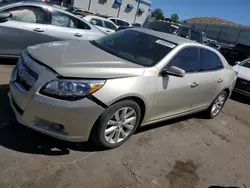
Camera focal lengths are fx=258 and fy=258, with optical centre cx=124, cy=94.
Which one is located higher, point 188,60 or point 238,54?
point 188,60

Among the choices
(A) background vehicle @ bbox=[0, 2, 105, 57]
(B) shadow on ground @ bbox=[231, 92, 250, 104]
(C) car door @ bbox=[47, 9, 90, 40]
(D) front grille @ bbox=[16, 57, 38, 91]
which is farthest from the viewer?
(B) shadow on ground @ bbox=[231, 92, 250, 104]

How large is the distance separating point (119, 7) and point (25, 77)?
125 feet

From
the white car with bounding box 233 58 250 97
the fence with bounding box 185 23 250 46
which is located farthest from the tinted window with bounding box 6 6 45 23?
the fence with bounding box 185 23 250 46

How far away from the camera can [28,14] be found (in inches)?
224

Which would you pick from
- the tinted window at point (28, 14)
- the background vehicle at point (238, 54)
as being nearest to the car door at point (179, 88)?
the tinted window at point (28, 14)

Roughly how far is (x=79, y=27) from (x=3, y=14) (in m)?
1.94

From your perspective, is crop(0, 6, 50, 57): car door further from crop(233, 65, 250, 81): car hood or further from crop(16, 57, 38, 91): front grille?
crop(233, 65, 250, 81): car hood

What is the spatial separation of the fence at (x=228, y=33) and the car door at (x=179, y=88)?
33612 millimetres

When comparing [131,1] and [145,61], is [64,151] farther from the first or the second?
[131,1]

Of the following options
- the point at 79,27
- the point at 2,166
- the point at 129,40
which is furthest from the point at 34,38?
the point at 2,166

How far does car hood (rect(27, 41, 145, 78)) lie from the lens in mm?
2873

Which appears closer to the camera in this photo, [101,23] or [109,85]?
[109,85]

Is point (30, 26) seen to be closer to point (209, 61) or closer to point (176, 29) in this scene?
point (209, 61)

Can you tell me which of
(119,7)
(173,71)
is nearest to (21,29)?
(173,71)
